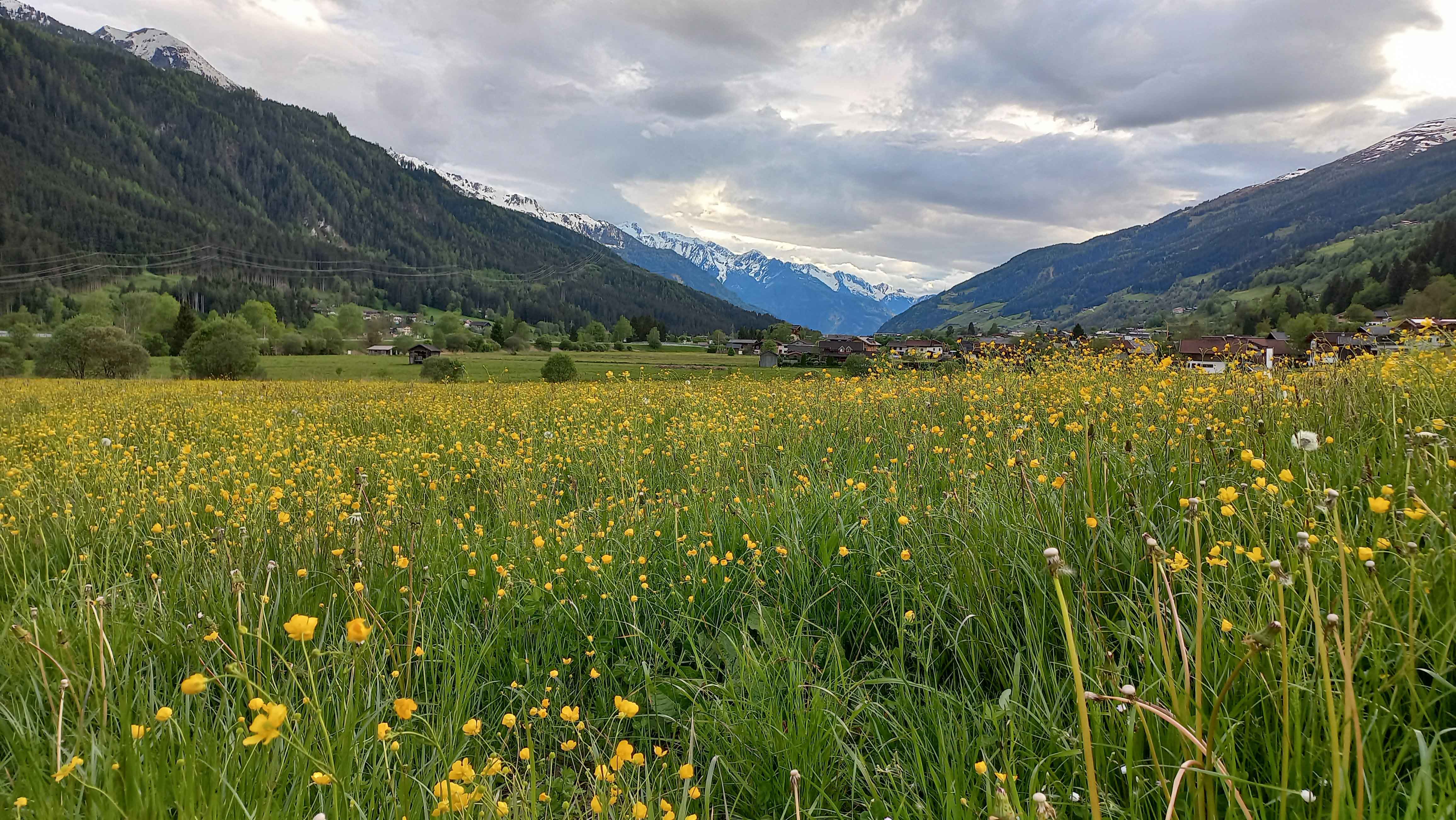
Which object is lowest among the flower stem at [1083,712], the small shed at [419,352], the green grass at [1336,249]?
the flower stem at [1083,712]

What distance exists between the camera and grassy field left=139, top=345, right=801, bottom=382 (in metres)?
36.7

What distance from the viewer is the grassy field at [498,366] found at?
36.7m

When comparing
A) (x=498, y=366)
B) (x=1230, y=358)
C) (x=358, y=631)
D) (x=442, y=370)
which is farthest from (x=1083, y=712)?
(x=498, y=366)

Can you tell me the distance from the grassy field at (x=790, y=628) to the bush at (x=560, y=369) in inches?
1636

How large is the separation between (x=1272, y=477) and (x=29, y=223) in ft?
866

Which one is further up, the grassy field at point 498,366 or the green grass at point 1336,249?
the green grass at point 1336,249

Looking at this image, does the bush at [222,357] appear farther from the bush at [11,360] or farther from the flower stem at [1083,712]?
the flower stem at [1083,712]

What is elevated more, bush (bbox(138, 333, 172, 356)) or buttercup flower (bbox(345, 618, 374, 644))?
bush (bbox(138, 333, 172, 356))

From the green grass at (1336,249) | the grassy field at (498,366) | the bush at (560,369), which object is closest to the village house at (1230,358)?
the grassy field at (498,366)

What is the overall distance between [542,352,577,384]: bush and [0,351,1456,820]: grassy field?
41543 millimetres

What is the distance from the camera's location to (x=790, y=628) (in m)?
3.22

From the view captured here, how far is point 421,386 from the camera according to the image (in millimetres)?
19031

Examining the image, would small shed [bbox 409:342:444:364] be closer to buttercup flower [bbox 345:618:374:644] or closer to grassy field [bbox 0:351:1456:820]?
grassy field [bbox 0:351:1456:820]

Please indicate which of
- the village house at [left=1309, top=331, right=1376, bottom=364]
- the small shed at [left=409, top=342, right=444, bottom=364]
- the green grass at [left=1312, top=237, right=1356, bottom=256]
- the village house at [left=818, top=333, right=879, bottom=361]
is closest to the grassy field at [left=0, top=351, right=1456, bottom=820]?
the village house at [left=1309, top=331, right=1376, bottom=364]
